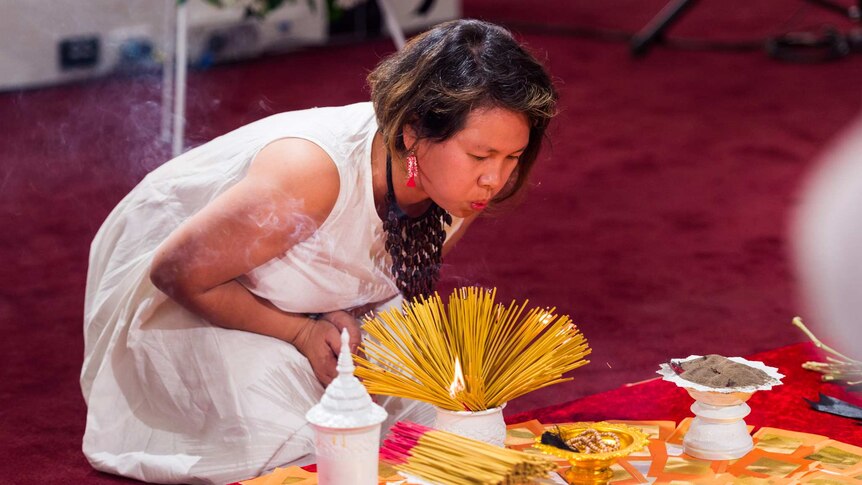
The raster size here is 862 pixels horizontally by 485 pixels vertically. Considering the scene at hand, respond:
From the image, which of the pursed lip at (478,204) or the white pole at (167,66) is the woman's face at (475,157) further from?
the white pole at (167,66)

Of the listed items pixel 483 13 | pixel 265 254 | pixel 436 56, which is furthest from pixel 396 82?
pixel 483 13

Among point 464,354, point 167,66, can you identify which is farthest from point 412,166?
point 167,66

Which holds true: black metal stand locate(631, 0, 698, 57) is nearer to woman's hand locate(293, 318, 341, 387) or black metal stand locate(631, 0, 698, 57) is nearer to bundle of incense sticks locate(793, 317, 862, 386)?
bundle of incense sticks locate(793, 317, 862, 386)

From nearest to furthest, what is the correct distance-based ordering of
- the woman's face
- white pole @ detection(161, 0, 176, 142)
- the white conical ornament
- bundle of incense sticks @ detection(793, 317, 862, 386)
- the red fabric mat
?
the white conical ornament, the woman's face, the red fabric mat, bundle of incense sticks @ detection(793, 317, 862, 386), white pole @ detection(161, 0, 176, 142)

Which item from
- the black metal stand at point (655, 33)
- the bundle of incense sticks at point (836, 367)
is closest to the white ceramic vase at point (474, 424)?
the bundle of incense sticks at point (836, 367)

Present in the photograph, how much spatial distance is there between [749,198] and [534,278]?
0.94 meters

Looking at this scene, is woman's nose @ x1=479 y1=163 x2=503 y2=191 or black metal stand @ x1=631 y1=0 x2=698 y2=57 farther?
black metal stand @ x1=631 y1=0 x2=698 y2=57

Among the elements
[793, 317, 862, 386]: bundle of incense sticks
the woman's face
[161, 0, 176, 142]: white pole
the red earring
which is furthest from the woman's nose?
[161, 0, 176, 142]: white pole

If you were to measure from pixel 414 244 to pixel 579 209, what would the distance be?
1.66 m

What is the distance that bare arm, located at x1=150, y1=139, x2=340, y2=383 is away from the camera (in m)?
1.71

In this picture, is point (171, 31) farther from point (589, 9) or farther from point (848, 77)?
point (589, 9)

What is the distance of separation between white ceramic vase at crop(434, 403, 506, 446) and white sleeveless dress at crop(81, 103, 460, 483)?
308mm

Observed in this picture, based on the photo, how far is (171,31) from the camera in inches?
146

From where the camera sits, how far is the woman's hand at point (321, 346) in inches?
71.1
